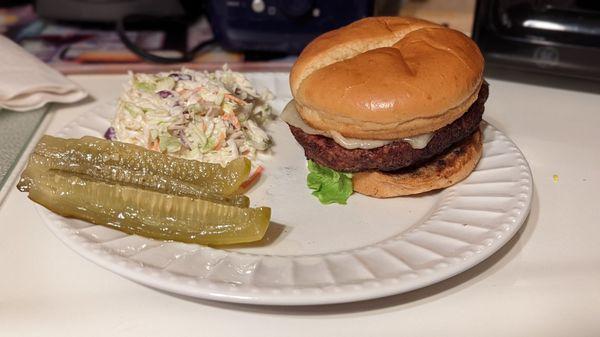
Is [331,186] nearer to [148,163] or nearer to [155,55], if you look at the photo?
[148,163]

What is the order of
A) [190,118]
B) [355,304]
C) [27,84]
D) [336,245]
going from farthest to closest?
[27,84] → [190,118] → [336,245] → [355,304]

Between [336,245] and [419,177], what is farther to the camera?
[419,177]

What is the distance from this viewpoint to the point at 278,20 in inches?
84.4

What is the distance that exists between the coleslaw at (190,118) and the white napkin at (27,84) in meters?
0.30

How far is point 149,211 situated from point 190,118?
417 millimetres

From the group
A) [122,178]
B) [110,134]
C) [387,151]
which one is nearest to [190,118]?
[110,134]

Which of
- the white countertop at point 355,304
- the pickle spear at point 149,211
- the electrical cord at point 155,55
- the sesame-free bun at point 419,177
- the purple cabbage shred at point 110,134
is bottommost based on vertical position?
the electrical cord at point 155,55

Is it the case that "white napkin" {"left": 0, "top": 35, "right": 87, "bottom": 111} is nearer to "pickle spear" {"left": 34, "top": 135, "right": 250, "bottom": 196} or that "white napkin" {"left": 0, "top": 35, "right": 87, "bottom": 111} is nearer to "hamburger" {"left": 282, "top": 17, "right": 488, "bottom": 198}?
"pickle spear" {"left": 34, "top": 135, "right": 250, "bottom": 196}

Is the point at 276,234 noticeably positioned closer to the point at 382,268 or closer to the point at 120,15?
the point at 382,268

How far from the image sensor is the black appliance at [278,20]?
6.89ft

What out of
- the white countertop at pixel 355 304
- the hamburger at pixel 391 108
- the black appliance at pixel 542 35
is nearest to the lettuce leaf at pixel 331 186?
the hamburger at pixel 391 108

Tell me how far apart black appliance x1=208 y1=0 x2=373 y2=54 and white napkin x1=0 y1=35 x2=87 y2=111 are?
1.75 ft

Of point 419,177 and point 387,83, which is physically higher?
point 387,83

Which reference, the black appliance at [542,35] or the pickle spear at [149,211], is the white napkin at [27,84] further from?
the black appliance at [542,35]
